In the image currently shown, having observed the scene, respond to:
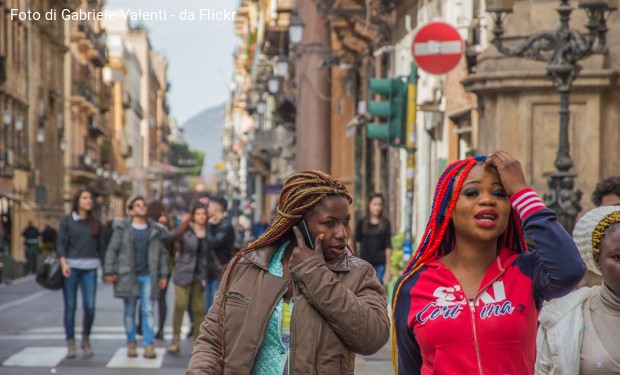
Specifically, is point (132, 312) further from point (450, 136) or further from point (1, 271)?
point (1, 271)

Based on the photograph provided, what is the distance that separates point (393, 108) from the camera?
1538cm

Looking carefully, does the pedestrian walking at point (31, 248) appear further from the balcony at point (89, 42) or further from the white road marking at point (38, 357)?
the balcony at point (89, 42)

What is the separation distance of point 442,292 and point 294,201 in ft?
2.22

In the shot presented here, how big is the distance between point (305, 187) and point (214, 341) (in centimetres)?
63

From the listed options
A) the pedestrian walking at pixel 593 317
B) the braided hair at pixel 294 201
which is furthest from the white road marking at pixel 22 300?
the pedestrian walking at pixel 593 317

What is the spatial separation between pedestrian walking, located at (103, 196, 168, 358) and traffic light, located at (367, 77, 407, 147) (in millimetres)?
2540

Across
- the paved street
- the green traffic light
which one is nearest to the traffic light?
the green traffic light

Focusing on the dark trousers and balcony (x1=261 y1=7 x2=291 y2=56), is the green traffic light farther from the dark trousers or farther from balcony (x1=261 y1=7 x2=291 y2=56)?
balcony (x1=261 y1=7 x2=291 y2=56)

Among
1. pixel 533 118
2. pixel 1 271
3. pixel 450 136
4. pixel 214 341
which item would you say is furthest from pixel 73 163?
pixel 214 341

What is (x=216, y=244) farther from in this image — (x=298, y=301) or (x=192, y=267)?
(x=298, y=301)

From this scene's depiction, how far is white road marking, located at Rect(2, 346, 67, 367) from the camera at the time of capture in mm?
13531

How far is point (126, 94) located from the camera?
386ft

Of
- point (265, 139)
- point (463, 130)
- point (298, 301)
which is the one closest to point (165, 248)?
point (463, 130)

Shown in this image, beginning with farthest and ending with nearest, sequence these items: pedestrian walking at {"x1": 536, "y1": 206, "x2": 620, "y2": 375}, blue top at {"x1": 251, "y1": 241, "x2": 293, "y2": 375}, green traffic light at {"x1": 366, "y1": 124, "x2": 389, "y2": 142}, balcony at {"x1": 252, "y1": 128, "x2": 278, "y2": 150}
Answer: balcony at {"x1": 252, "y1": 128, "x2": 278, "y2": 150}, green traffic light at {"x1": 366, "y1": 124, "x2": 389, "y2": 142}, blue top at {"x1": 251, "y1": 241, "x2": 293, "y2": 375}, pedestrian walking at {"x1": 536, "y1": 206, "x2": 620, "y2": 375}
